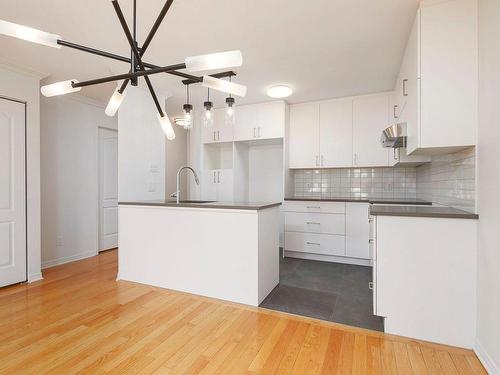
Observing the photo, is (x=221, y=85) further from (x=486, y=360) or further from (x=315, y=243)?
(x=315, y=243)

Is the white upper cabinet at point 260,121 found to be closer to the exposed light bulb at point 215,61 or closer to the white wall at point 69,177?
the white wall at point 69,177

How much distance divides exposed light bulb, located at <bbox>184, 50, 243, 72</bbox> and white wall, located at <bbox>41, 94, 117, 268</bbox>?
3.36m

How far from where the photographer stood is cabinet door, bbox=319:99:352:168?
377 cm

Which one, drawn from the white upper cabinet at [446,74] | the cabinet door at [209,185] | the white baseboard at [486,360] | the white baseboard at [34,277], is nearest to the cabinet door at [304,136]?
the cabinet door at [209,185]

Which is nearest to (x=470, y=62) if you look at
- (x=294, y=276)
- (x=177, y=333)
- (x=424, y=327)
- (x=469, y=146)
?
→ (x=469, y=146)

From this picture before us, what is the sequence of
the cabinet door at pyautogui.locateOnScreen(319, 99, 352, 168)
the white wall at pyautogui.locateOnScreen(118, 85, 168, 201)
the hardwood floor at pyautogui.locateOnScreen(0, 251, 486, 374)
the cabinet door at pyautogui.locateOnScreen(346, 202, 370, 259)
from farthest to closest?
the cabinet door at pyautogui.locateOnScreen(319, 99, 352, 168) → the cabinet door at pyautogui.locateOnScreen(346, 202, 370, 259) → the white wall at pyautogui.locateOnScreen(118, 85, 168, 201) → the hardwood floor at pyautogui.locateOnScreen(0, 251, 486, 374)

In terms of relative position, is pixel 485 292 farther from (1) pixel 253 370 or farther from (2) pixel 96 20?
(2) pixel 96 20

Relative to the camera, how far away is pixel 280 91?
11.1 ft

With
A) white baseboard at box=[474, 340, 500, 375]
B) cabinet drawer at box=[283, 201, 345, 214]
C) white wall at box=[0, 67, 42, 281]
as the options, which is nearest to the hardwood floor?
white baseboard at box=[474, 340, 500, 375]

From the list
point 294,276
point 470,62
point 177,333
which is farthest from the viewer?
point 294,276

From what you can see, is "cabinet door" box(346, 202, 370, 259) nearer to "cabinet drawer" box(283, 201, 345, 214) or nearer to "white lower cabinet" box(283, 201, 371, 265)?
"white lower cabinet" box(283, 201, 371, 265)

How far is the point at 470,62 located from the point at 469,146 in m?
0.54

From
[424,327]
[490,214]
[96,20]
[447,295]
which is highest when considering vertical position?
[96,20]

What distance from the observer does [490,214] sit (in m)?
1.48
